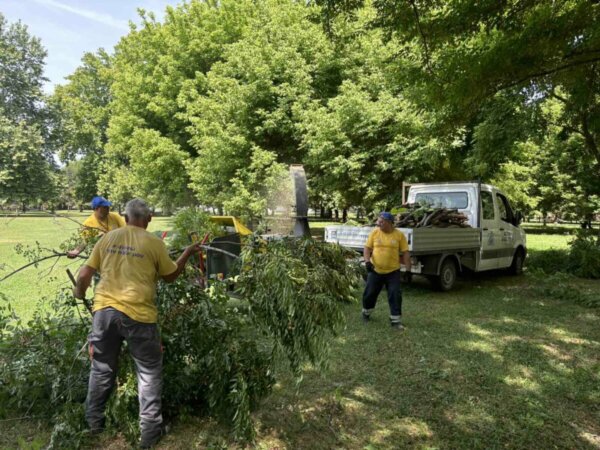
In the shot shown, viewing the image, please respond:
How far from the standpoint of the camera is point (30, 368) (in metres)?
3.49

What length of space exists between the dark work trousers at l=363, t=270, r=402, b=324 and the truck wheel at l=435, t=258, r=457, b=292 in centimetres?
252

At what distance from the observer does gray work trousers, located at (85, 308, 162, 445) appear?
308 centimetres

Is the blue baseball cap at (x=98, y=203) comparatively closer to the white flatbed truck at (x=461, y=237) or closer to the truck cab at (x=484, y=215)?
the white flatbed truck at (x=461, y=237)

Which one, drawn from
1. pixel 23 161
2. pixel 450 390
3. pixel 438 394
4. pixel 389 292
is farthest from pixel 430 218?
pixel 23 161

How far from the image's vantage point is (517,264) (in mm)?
10969

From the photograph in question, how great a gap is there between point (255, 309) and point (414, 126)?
1040cm

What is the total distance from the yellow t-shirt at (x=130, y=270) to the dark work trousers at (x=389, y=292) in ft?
12.5

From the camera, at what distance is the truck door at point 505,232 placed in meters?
10.1

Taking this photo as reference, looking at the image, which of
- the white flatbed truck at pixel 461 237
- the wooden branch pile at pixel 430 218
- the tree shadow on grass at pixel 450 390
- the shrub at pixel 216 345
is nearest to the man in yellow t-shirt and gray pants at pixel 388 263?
the tree shadow on grass at pixel 450 390

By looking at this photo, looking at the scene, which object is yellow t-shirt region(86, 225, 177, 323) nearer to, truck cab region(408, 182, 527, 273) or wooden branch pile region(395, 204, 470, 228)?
wooden branch pile region(395, 204, 470, 228)

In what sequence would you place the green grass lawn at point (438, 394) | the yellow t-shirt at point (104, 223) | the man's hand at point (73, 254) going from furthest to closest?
1. the yellow t-shirt at point (104, 223)
2. the man's hand at point (73, 254)
3. the green grass lawn at point (438, 394)

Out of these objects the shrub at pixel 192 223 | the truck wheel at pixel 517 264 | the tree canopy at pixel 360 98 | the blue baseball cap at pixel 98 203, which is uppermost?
the tree canopy at pixel 360 98

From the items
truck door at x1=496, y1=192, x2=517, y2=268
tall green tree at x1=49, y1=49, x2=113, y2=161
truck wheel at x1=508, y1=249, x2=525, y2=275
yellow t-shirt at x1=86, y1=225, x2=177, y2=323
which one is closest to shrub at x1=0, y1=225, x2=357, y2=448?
yellow t-shirt at x1=86, y1=225, x2=177, y2=323

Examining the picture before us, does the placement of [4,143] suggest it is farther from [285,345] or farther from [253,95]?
[285,345]
